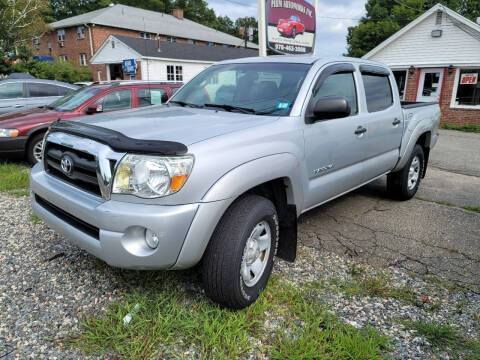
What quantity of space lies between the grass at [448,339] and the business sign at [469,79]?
16221 millimetres

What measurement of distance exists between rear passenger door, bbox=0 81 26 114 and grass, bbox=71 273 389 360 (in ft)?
27.2

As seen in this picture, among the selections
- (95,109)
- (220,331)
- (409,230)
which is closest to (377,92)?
(409,230)

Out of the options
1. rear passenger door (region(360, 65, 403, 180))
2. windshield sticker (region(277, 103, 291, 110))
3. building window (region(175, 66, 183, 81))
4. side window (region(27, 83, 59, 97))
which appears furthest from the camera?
building window (region(175, 66, 183, 81))

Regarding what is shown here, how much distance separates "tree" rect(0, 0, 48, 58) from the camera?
2767 centimetres

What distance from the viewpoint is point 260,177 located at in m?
2.52

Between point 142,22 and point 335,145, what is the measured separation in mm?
36405

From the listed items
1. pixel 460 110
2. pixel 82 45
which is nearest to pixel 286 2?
pixel 460 110

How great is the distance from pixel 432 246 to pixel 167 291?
2.74 meters

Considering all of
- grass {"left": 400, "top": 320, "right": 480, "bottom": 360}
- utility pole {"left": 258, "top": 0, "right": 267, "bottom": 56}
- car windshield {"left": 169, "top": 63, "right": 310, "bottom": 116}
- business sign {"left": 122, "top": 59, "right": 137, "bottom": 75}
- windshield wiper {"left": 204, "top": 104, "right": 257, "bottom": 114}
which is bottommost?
grass {"left": 400, "top": 320, "right": 480, "bottom": 360}

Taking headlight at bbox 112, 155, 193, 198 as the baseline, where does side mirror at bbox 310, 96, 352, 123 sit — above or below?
above

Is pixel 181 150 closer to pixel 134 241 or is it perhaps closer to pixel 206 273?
pixel 134 241

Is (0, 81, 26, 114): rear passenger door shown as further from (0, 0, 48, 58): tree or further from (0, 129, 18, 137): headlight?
(0, 0, 48, 58): tree

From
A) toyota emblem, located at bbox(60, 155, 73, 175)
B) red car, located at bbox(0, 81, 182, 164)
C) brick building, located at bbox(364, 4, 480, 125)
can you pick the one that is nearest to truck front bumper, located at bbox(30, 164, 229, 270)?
toyota emblem, located at bbox(60, 155, 73, 175)

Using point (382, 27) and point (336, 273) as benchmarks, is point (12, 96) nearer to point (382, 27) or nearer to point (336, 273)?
point (336, 273)
